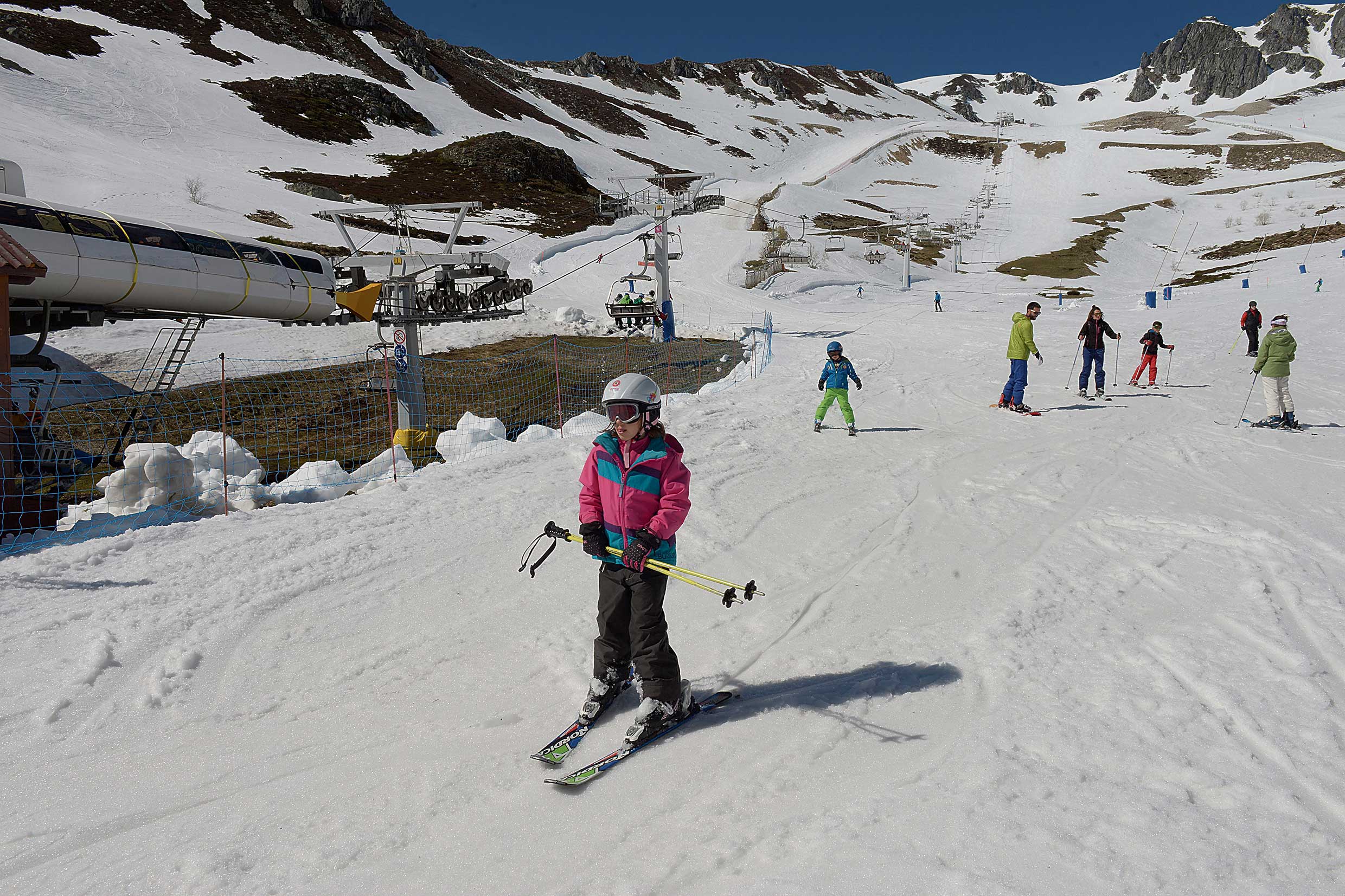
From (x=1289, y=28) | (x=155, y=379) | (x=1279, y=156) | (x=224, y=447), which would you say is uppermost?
(x=1289, y=28)

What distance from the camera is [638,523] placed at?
11.6ft

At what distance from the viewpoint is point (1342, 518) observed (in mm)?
6812

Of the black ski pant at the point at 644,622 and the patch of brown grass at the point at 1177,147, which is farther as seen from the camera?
the patch of brown grass at the point at 1177,147

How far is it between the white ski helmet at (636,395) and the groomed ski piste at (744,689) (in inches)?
61.3

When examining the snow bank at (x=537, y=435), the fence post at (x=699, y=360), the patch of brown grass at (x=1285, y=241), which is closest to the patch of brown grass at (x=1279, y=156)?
the patch of brown grass at (x=1285, y=241)

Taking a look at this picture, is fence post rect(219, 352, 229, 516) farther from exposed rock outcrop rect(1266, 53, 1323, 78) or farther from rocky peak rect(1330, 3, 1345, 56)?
rocky peak rect(1330, 3, 1345, 56)

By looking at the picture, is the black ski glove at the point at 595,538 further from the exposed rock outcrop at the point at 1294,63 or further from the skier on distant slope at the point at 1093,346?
the exposed rock outcrop at the point at 1294,63

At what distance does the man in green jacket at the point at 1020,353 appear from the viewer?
11797 mm

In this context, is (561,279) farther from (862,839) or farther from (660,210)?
(862,839)

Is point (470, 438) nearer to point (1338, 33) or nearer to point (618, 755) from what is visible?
point (618, 755)

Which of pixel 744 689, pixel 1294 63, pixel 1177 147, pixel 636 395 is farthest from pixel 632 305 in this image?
pixel 1294 63

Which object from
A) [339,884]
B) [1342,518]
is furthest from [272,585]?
[1342,518]

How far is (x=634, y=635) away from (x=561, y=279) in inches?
1358

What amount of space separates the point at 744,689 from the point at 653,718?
0.72 m
